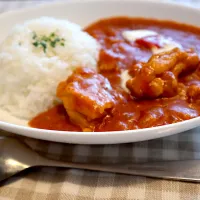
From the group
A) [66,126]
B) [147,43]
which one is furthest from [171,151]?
[147,43]

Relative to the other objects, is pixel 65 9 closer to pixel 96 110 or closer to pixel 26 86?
pixel 26 86

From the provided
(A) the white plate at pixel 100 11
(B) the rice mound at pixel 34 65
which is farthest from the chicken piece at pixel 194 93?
(A) the white plate at pixel 100 11

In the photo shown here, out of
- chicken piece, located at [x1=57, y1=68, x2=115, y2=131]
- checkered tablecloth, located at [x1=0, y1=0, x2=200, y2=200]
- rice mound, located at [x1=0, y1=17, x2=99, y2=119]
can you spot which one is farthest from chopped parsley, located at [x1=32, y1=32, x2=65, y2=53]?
checkered tablecloth, located at [x1=0, y1=0, x2=200, y2=200]

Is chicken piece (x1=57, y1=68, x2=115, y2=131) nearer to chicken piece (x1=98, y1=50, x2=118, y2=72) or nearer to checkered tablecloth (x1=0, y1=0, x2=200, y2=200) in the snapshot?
checkered tablecloth (x1=0, y1=0, x2=200, y2=200)

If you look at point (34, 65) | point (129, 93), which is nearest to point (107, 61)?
point (129, 93)

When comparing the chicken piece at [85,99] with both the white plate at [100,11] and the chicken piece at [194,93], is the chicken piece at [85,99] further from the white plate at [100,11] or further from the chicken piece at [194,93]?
the white plate at [100,11]

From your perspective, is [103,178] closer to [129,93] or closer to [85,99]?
[85,99]
